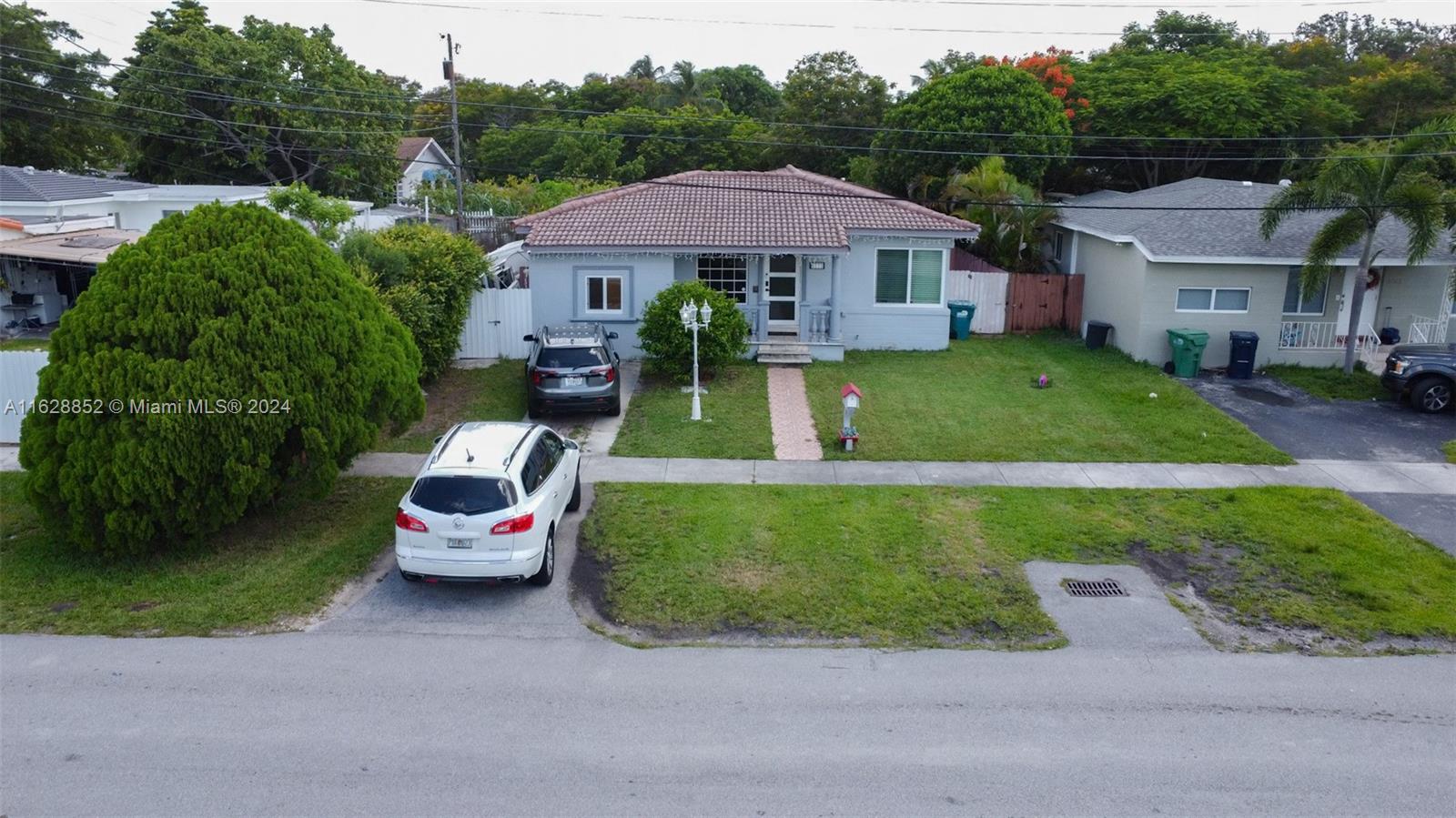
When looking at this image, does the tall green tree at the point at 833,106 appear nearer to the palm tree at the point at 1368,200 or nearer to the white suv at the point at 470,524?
the palm tree at the point at 1368,200

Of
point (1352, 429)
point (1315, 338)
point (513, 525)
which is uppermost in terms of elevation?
point (1315, 338)

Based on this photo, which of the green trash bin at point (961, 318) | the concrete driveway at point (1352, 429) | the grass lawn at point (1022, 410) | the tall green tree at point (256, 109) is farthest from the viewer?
the tall green tree at point (256, 109)

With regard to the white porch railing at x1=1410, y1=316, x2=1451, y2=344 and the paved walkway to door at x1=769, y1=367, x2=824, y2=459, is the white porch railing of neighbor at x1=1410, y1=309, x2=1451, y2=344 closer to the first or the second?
the white porch railing at x1=1410, y1=316, x2=1451, y2=344

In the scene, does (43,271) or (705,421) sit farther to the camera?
(43,271)

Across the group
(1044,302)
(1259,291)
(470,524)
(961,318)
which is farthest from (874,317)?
(470,524)

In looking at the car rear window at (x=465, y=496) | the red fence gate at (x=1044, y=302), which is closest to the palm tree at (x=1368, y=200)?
the red fence gate at (x=1044, y=302)

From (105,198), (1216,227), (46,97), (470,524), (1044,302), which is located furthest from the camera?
(46,97)

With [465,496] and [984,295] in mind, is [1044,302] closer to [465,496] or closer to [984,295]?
[984,295]
